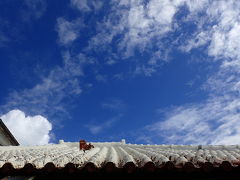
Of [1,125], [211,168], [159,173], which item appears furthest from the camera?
[1,125]

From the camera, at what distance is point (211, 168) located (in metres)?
4.27

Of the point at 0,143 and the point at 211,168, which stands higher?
the point at 0,143

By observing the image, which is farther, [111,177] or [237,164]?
[111,177]

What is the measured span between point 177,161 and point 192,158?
46 cm

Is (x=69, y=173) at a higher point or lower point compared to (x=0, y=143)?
lower

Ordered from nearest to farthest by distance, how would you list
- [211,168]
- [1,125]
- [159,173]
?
[211,168]
[159,173]
[1,125]

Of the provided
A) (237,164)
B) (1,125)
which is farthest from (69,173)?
(1,125)

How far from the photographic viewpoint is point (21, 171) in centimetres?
432

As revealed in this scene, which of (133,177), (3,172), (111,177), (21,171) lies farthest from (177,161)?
(3,172)

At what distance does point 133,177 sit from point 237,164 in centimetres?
182

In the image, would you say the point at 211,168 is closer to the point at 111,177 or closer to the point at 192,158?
the point at 192,158

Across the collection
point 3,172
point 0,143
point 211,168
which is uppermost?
point 0,143

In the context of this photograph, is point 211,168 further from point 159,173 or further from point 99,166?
point 99,166

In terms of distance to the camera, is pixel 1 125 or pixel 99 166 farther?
pixel 1 125
